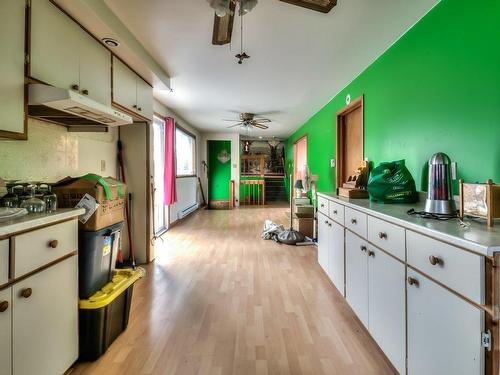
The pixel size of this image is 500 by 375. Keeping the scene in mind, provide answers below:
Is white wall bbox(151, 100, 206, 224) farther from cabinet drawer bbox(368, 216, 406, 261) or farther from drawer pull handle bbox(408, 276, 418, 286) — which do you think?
drawer pull handle bbox(408, 276, 418, 286)

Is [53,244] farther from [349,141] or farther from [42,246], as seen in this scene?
[349,141]

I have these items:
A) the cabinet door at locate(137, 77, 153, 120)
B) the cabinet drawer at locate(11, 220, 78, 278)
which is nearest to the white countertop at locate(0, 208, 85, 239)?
the cabinet drawer at locate(11, 220, 78, 278)

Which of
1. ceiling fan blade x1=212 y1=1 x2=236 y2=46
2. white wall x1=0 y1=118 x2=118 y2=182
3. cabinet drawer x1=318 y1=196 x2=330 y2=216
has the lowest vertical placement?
cabinet drawer x1=318 y1=196 x2=330 y2=216

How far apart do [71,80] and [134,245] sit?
Result: 2.02 m

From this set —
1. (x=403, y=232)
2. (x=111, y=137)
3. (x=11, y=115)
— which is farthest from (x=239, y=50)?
(x=403, y=232)

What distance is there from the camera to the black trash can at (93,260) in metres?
1.56

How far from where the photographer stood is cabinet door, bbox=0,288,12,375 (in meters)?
1.02

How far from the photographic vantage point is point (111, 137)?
2.96 m

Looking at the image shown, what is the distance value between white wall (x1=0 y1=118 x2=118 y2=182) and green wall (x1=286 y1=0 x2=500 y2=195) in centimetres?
277

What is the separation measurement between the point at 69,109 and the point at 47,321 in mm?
1160

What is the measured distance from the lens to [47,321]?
126 centimetres

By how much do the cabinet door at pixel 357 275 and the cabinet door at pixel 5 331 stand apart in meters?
1.84

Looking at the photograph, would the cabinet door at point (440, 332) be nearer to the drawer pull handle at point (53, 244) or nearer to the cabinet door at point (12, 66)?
the drawer pull handle at point (53, 244)

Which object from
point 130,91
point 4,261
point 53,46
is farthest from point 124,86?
point 4,261
